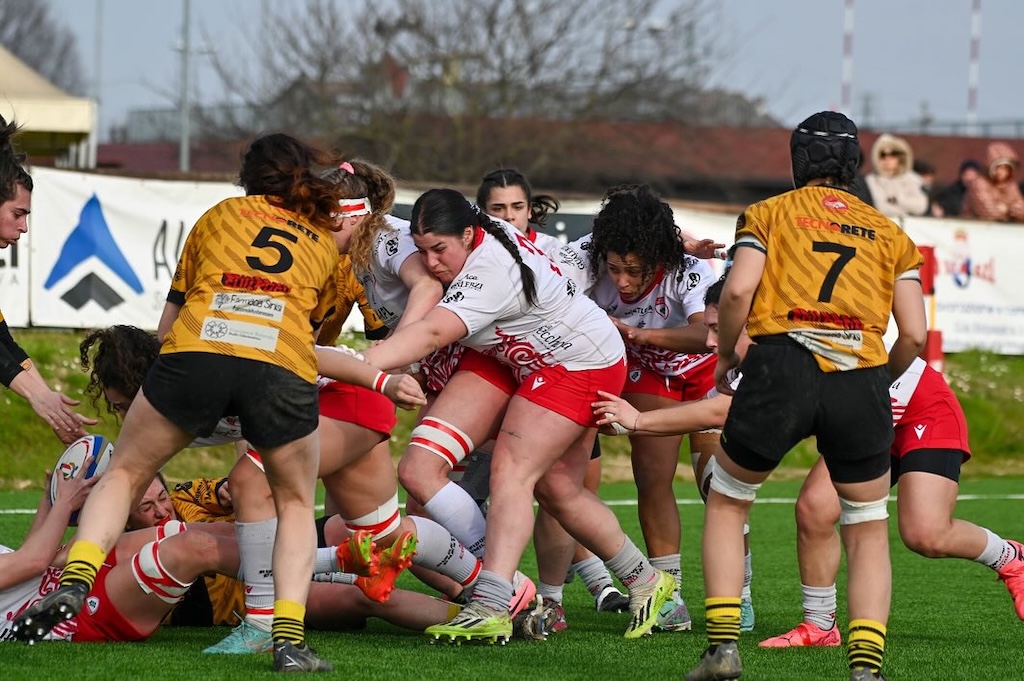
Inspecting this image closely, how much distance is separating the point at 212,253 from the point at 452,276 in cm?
119

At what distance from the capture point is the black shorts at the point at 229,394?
14.8 feet

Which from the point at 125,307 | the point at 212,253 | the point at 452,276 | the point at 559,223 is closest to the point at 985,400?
the point at 559,223

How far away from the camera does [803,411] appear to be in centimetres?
437

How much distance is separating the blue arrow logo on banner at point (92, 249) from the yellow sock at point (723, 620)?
8832 millimetres

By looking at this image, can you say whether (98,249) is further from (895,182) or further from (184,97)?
(184,97)

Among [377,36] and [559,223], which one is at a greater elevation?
[377,36]

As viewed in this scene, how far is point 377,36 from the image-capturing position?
80.8 feet

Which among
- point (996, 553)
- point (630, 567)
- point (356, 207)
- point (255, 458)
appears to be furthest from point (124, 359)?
point (996, 553)

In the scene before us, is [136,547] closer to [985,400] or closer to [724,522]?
[724,522]

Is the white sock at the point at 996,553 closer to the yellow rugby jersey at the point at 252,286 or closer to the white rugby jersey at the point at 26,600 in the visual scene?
the yellow rugby jersey at the point at 252,286

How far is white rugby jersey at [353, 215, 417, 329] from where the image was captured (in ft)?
18.7

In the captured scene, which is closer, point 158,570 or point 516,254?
point 158,570

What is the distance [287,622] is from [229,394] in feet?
2.39

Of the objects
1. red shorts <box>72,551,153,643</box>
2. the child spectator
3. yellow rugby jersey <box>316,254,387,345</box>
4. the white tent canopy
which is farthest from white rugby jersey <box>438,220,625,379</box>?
the child spectator
